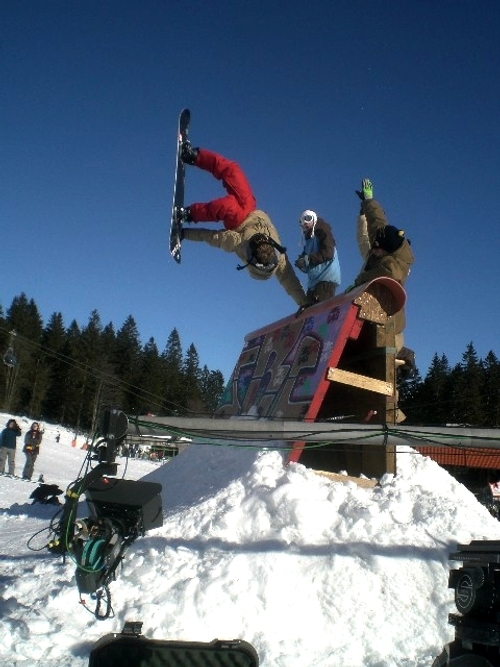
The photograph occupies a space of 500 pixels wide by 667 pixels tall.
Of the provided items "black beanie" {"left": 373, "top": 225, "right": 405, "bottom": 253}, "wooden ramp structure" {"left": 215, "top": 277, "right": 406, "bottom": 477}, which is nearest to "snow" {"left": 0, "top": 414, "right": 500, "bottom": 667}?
"wooden ramp structure" {"left": 215, "top": 277, "right": 406, "bottom": 477}

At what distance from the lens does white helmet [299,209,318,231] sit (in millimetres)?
10359

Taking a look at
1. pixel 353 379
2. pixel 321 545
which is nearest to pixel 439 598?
pixel 321 545

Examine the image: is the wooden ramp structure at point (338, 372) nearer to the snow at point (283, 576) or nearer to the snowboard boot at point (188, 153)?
the snow at point (283, 576)

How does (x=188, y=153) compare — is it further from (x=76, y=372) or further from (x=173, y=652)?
(x=76, y=372)

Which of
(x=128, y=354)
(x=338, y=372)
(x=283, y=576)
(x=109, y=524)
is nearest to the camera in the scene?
(x=109, y=524)

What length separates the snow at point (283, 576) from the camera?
5.10 m

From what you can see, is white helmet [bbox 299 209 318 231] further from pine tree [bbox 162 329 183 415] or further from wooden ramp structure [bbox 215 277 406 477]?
pine tree [bbox 162 329 183 415]

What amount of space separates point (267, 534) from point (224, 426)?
1.31 metres

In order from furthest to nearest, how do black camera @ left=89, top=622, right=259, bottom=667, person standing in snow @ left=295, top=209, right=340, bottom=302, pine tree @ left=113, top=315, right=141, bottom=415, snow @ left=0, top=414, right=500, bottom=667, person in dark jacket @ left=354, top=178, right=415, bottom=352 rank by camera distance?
pine tree @ left=113, top=315, right=141, bottom=415
person standing in snow @ left=295, top=209, right=340, bottom=302
person in dark jacket @ left=354, top=178, right=415, bottom=352
snow @ left=0, top=414, right=500, bottom=667
black camera @ left=89, top=622, right=259, bottom=667

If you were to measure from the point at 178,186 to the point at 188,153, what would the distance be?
564 mm

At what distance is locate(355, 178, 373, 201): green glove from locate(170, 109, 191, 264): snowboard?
3.33 meters

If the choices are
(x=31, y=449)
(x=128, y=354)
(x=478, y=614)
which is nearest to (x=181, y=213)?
(x=478, y=614)

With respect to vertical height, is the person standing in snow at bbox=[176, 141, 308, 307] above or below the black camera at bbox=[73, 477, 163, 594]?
above

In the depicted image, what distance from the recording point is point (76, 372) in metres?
60.5
